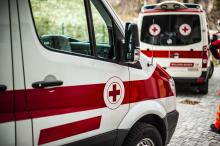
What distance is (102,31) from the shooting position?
3.56 metres

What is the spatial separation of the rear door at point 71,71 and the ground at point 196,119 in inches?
99.2

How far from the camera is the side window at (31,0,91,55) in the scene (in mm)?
2878

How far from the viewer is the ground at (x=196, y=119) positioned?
5705 mm

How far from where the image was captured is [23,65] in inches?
104

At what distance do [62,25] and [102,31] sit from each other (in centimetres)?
55

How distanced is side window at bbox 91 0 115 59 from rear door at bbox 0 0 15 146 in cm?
92

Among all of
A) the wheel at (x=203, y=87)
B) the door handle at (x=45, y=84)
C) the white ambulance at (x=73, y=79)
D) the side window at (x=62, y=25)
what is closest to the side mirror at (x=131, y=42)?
the white ambulance at (x=73, y=79)

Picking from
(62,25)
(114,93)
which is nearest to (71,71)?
(62,25)

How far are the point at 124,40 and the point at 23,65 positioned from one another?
3.72ft

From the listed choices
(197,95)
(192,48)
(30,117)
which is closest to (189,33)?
(192,48)

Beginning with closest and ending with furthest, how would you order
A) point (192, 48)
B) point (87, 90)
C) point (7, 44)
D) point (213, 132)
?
1. point (7, 44)
2. point (87, 90)
3. point (213, 132)
4. point (192, 48)

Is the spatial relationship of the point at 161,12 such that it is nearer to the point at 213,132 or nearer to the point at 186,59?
the point at 186,59

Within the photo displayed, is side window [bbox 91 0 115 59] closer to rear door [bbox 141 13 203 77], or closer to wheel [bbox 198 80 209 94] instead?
rear door [bbox 141 13 203 77]

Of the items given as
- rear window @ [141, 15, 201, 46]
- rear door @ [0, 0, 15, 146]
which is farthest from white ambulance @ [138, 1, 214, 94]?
rear door @ [0, 0, 15, 146]
